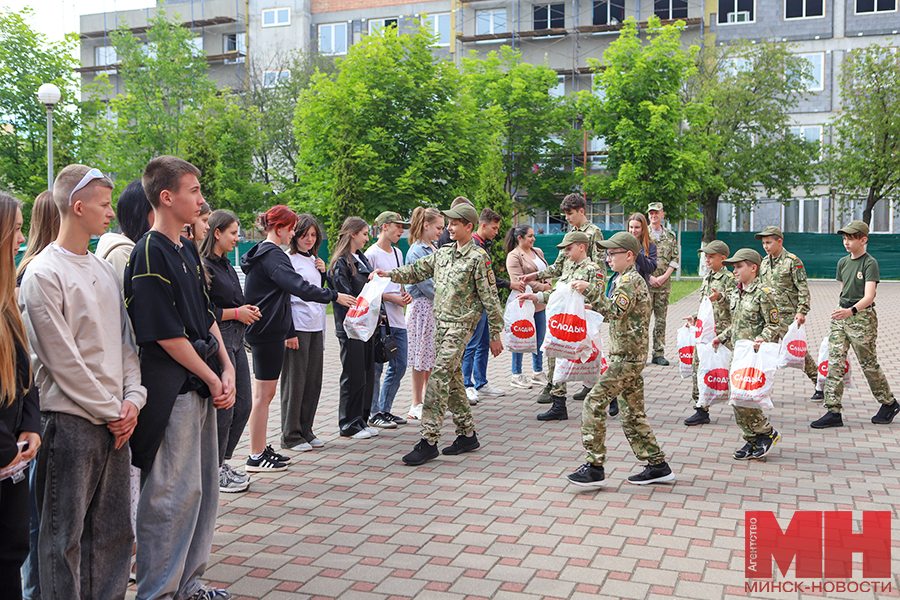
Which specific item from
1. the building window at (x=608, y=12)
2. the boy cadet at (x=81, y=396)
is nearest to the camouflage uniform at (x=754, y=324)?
the boy cadet at (x=81, y=396)

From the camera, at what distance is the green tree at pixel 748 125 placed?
3697 cm

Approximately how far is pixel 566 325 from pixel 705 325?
193cm

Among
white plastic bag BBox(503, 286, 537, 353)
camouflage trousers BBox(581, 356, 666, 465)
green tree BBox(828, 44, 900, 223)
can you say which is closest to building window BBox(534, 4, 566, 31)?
green tree BBox(828, 44, 900, 223)

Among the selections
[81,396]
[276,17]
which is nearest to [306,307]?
[81,396]

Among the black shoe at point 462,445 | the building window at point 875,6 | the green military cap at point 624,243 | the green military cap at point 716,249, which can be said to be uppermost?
the building window at point 875,6

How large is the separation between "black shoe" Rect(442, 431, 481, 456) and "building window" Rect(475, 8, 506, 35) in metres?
42.1

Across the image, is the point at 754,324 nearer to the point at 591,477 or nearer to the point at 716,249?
the point at 716,249

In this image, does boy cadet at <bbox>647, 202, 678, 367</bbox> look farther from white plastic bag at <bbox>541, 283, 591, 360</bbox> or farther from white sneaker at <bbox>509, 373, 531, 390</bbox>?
white plastic bag at <bbox>541, 283, 591, 360</bbox>

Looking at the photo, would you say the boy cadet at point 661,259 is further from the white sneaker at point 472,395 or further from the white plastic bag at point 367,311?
the white plastic bag at point 367,311

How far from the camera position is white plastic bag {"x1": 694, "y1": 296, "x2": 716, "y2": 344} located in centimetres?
780

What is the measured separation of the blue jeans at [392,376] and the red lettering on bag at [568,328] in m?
1.82

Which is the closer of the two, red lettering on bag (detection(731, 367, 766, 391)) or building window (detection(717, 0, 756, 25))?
red lettering on bag (detection(731, 367, 766, 391))

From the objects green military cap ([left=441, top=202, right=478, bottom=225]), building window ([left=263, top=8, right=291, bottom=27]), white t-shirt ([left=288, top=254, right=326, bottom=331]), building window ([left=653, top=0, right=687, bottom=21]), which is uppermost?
building window ([left=263, top=8, right=291, bottom=27])

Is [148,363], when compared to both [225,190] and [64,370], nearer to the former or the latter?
[64,370]
